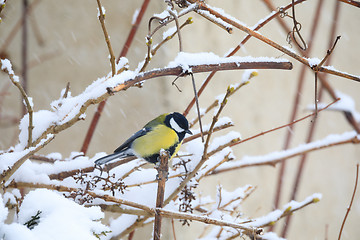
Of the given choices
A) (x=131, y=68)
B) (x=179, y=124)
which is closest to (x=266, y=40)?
(x=179, y=124)

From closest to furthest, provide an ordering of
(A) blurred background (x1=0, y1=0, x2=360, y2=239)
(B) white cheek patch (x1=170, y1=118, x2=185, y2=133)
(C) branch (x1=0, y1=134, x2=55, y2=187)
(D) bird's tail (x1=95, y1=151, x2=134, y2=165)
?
(C) branch (x1=0, y1=134, x2=55, y2=187), (D) bird's tail (x1=95, y1=151, x2=134, y2=165), (B) white cheek patch (x1=170, y1=118, x2=185, y2=133), (A) blurred background (x1=0, y1=0, x2=360, y2=239)

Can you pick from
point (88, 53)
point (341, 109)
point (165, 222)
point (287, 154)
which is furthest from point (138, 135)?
point (88, 53)

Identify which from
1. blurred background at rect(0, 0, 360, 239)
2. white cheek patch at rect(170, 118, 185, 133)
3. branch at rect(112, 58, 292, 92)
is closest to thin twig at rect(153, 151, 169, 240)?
branch at rect(112, 58, 292, 92)

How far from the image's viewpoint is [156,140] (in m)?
0.78

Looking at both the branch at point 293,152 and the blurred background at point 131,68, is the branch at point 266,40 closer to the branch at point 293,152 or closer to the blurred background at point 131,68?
the branch at point 293,152

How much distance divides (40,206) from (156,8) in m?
1.01

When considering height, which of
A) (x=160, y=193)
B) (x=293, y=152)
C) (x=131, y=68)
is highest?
(x=131, y=68)

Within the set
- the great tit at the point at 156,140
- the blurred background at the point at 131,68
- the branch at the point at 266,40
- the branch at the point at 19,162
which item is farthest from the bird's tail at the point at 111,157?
the blurred background at the point at 131,68

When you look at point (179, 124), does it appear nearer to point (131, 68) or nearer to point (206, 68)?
point (206, 68)

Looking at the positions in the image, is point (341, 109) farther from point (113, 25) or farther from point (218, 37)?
point (113, 25)

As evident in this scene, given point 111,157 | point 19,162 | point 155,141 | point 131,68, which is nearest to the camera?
point 19,162

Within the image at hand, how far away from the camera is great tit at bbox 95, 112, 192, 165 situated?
691 millimetres

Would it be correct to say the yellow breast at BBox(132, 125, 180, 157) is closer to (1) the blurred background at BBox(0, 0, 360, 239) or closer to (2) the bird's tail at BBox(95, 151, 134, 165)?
(2) the bird's tail at BBox(95, 151, 134, 165)

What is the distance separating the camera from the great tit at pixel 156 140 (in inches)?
27.2
